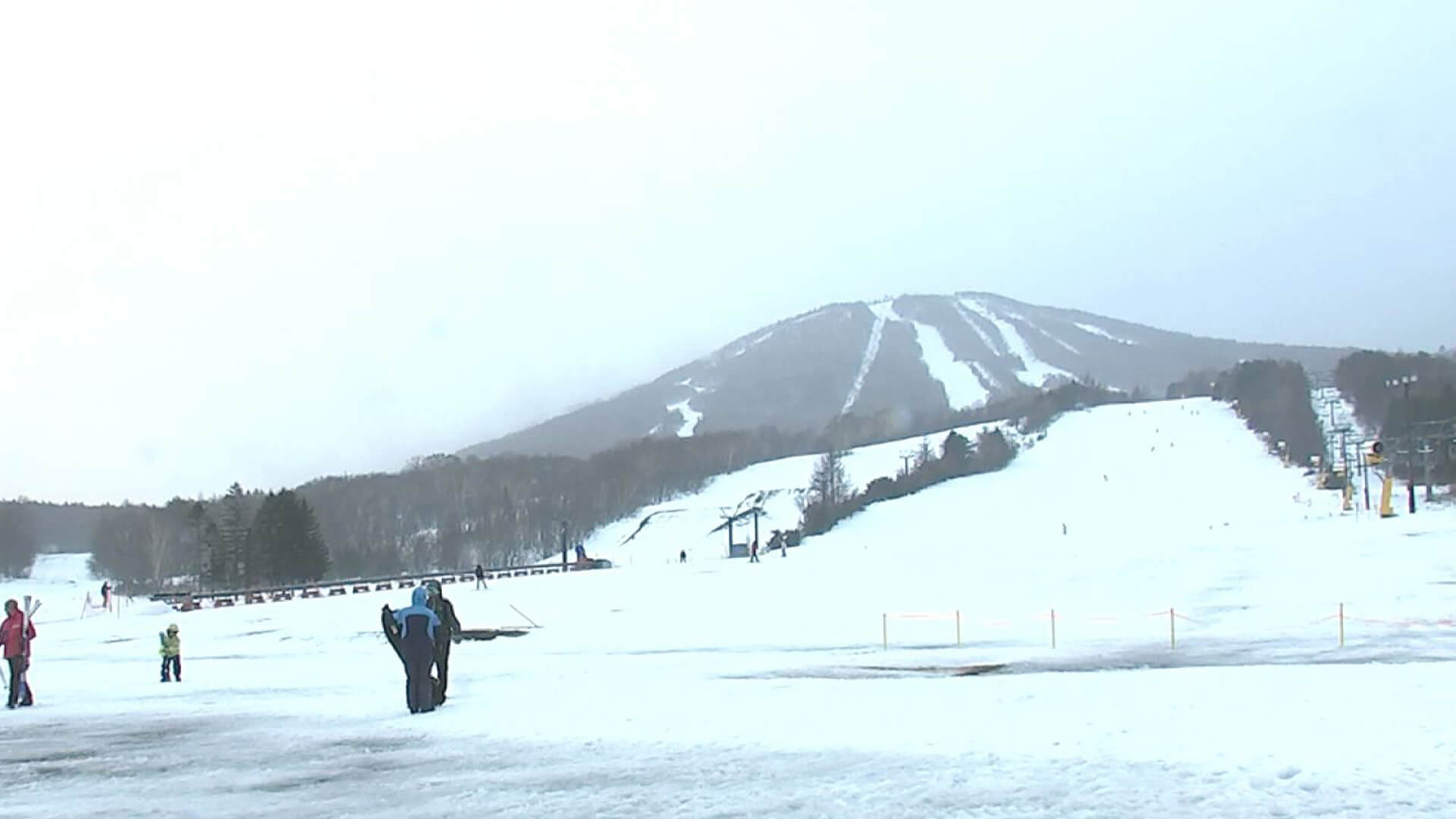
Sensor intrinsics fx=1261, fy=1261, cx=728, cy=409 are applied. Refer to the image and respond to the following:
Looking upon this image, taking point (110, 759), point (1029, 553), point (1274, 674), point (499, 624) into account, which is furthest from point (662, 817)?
point (1029, 553)

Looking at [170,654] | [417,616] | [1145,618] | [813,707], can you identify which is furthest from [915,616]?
[417,616]

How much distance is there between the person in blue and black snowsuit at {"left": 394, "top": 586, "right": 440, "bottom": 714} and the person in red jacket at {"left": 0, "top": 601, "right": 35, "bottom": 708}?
644 centimetres

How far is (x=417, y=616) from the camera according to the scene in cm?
1523

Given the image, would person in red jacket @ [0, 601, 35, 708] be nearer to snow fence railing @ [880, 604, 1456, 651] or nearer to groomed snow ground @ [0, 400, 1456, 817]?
groomed snow ground @ [0, 400, 1456, 817]

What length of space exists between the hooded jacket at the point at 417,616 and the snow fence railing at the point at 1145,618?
13.2m

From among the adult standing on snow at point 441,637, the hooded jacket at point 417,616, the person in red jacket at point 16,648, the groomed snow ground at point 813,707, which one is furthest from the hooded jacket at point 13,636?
the hooded jacket at point 417,616

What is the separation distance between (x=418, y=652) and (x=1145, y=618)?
22609 mm

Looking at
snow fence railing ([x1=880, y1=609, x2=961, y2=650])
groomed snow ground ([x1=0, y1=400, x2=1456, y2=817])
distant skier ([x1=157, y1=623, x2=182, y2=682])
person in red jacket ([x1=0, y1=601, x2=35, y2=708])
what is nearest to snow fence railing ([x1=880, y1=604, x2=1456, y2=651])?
snow fence railing ([x1=880, y1=609, x2=961, y2=650])

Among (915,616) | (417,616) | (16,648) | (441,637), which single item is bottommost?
(915,616)

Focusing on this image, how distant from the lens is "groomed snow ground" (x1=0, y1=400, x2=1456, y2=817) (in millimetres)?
9508

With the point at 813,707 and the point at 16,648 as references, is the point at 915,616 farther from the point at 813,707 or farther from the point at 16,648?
the point at 16,648

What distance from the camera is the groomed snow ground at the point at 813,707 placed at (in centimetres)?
951

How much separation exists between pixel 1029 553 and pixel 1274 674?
50.0m

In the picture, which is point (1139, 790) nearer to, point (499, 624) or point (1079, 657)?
point (1079, 657)
